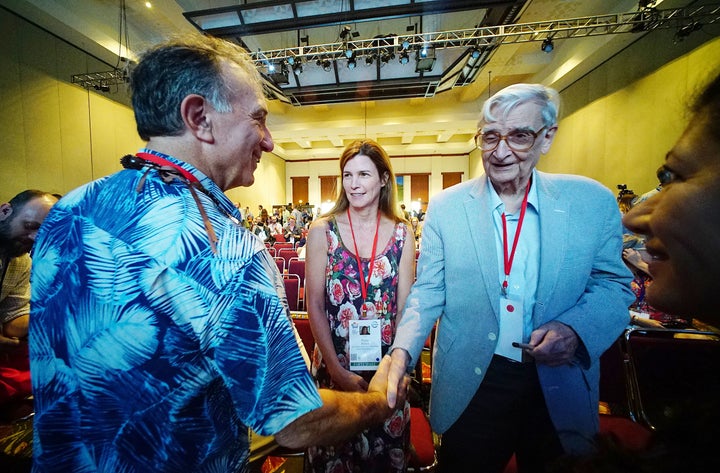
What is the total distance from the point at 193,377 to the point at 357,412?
0.46 meters

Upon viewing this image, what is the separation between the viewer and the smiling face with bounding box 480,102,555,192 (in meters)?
1.20

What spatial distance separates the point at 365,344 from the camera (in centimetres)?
Result: 156

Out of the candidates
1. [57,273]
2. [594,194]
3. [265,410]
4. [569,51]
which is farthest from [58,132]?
[569,51]

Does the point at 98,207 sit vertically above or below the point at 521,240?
above

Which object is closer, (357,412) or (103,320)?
(103,320)

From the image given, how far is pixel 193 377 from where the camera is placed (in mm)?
669

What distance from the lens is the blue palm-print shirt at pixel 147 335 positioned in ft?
2.09

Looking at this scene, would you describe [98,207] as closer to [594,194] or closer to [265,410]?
[265,410]

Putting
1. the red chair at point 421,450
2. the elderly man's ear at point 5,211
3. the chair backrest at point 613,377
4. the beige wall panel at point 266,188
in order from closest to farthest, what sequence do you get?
the red chair at point 421,450 < the chair backrest at point 613,377 < the elderly man's ear at point 5,211 < the beige wall panel at point 266,188

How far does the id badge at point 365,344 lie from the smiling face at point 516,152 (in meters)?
0.95

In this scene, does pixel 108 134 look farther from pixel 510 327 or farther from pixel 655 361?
pixel 655 361

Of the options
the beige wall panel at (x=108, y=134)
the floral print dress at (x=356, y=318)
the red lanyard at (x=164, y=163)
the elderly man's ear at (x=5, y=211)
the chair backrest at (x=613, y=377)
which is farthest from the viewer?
the beige wall panel at (x=108, y=134)

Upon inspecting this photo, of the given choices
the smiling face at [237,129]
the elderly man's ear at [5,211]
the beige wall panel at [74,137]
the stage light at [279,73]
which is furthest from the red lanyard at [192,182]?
the beige wall panel at [74,137]

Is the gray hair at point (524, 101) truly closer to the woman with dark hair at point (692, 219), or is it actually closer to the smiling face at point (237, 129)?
the woman with dark hair at point (692, 219)
